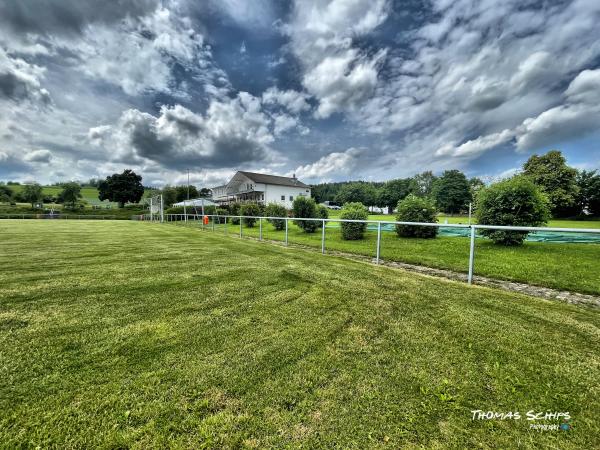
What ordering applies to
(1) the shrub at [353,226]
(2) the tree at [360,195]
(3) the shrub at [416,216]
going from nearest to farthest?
(3) the shrub at [416,216], (1) the shrub at [353,226], (2) the tree at [360,195]

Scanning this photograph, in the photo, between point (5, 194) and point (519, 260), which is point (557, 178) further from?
point (5, 194)

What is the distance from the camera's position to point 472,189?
126ft

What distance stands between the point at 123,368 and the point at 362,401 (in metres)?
1.74

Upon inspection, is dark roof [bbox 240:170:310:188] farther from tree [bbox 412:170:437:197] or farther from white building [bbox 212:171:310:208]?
tree [bbox 412:170:437:197]

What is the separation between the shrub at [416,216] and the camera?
10.8 m

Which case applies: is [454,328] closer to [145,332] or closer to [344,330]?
[344,330]

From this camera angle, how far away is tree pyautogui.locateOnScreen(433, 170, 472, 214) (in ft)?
192

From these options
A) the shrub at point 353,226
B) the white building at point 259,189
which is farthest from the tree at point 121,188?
the shrub at point 353,226

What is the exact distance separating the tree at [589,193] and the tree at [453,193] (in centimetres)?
1966

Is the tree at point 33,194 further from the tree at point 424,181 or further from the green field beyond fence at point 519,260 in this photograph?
the tree at point 424,181

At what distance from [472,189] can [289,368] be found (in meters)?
45.4

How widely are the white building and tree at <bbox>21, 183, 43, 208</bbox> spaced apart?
120 ft

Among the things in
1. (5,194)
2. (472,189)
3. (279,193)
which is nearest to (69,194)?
(5,194)

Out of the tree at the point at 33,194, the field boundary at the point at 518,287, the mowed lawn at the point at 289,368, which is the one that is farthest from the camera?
the tree at the point at 33,194
